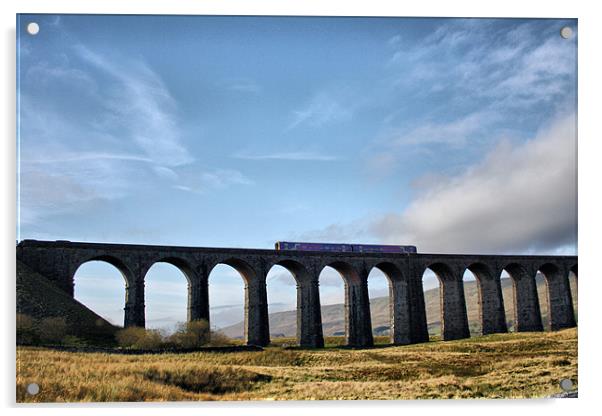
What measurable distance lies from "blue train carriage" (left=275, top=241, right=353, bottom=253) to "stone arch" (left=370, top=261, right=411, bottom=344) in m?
2.47

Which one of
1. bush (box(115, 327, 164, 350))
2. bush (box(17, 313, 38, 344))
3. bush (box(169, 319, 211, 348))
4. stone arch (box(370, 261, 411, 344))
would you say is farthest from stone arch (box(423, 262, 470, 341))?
bush (box(17, 313, 38, 344))

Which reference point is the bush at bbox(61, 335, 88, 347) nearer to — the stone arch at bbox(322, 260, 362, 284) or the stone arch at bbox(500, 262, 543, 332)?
the stone arch at bbox(322, 260, 362, 284)

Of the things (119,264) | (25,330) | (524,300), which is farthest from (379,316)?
(25,330)

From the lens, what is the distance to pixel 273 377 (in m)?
18.9

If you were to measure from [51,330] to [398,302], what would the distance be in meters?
27.7

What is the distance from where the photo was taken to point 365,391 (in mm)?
17797

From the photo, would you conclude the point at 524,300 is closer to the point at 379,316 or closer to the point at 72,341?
the point at 72,341

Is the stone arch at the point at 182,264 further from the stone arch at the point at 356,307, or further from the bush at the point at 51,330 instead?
the bush at the point at 51,330

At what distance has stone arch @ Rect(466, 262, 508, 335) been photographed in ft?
157

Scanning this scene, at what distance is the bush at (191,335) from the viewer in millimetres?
25016

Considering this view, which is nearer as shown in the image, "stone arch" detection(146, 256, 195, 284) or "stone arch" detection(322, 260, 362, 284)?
"stone arch" detection(146, 256, 195, 284)

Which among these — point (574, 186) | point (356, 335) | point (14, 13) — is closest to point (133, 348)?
point (14, 13)

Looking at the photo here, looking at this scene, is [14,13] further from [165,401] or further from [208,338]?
[208,338]
